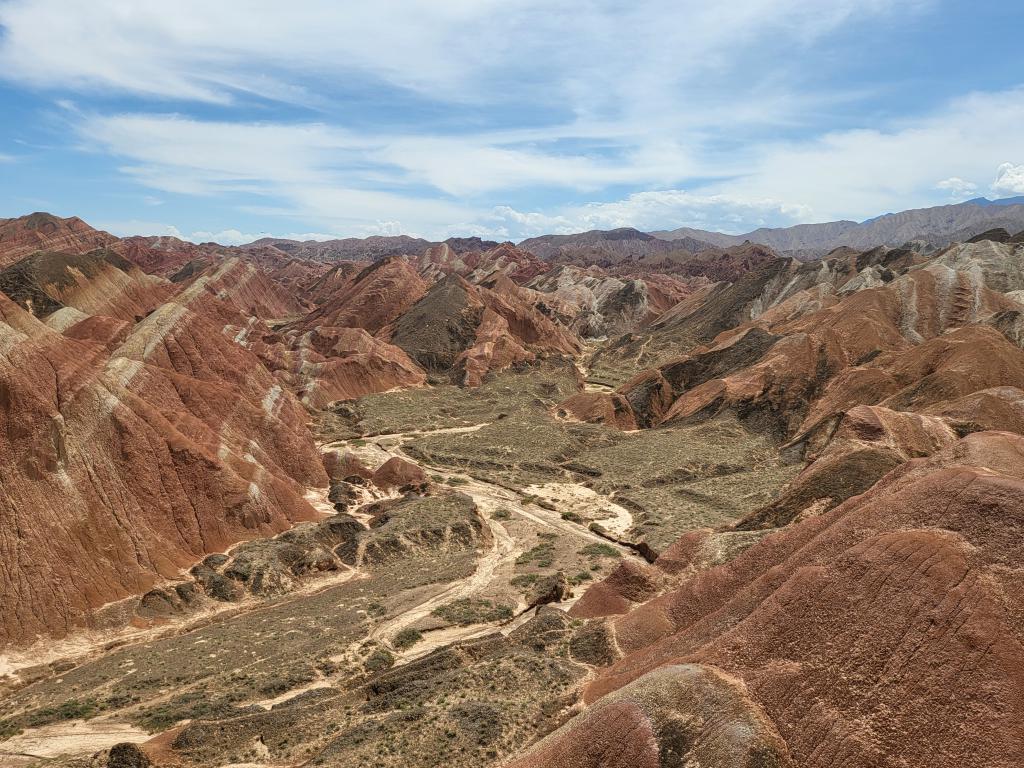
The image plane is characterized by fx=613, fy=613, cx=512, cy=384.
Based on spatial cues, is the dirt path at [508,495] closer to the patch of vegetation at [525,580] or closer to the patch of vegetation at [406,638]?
the patch of vegetation at [525,580]

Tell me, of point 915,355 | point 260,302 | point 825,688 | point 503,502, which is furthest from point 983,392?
point 260,302

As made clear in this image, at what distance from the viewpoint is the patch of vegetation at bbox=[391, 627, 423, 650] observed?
27033 millimetres

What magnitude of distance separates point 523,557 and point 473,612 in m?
8.80

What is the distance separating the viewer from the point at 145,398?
3903 cm

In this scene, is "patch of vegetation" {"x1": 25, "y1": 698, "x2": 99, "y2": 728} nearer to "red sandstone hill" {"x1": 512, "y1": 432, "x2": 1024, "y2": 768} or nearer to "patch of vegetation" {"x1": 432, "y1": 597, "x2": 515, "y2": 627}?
"patch of vegetation" {"x1": 432, "y1": 597, "x2": 515, "y2": 627}

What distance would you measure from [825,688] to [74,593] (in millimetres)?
31679

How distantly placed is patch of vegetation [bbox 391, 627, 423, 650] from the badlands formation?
0.15m

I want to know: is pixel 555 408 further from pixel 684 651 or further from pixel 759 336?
pixel 684 651

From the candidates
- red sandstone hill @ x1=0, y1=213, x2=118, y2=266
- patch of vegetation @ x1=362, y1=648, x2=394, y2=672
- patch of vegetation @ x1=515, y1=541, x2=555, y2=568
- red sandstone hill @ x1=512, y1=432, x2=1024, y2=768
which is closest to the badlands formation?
red sandstone hill @ x1=512, y1=432, x2=1024, y2=768

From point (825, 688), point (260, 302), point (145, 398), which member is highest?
point (260, 302)

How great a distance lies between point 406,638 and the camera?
27.4 metres

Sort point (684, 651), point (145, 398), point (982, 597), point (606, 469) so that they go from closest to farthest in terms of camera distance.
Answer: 1. point (982, 597)
2. point (684, 651)
3. point (145, 398)
4. point (606, 469)

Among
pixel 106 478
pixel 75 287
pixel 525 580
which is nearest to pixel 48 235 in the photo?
pixel 75 287

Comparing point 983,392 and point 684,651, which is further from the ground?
point 983,392
